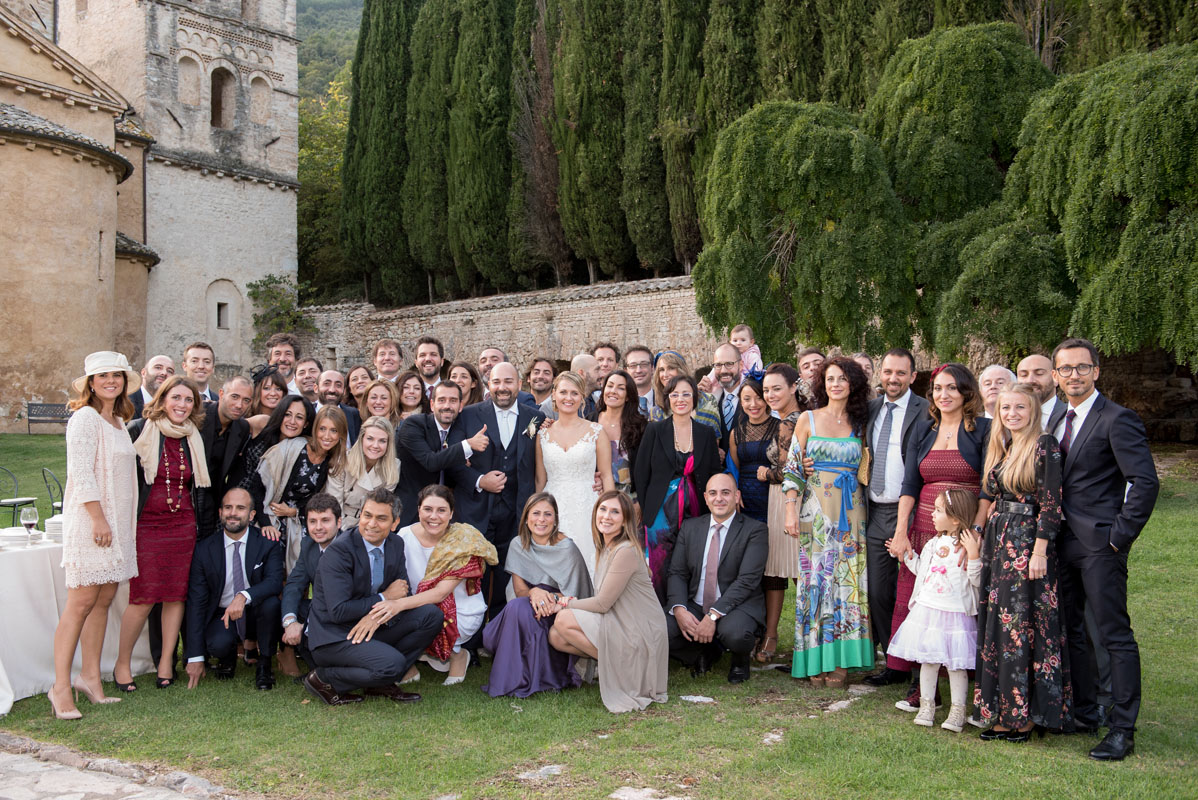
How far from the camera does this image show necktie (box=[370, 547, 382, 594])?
5.02m

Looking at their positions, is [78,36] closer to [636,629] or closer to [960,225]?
[960,225]

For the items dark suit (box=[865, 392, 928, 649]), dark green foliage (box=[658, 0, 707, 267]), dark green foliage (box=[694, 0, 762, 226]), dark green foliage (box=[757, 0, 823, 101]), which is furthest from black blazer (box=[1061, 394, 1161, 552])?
dark green foliage (box=[658, 0, 707, 267])

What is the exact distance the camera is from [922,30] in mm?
15602

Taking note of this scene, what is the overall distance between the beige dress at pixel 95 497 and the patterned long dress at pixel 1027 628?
167 inches

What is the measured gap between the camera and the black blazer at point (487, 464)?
574cm

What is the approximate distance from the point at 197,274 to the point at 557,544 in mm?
21855

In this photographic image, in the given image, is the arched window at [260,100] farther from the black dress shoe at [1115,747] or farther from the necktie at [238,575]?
the black dress shoe at [1115,747]

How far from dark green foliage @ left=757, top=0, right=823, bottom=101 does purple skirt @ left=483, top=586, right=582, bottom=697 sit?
14624mm

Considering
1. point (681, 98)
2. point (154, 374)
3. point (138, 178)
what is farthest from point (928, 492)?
point (138, 178)

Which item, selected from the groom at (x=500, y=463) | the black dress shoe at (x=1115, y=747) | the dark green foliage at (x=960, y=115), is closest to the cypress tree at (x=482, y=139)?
the dark green foliage at (x=960, y=115)

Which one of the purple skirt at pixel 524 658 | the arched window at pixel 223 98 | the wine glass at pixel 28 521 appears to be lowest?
the purple skirt at pixel 524 658

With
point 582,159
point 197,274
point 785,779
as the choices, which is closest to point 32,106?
point 197,274

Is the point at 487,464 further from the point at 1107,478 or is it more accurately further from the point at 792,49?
the point at 792,49

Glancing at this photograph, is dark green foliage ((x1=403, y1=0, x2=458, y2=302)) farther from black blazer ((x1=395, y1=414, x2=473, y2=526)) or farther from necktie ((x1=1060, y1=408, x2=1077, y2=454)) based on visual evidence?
necktie ((x1=1060, y1=408, x2=1077, y2=454))
